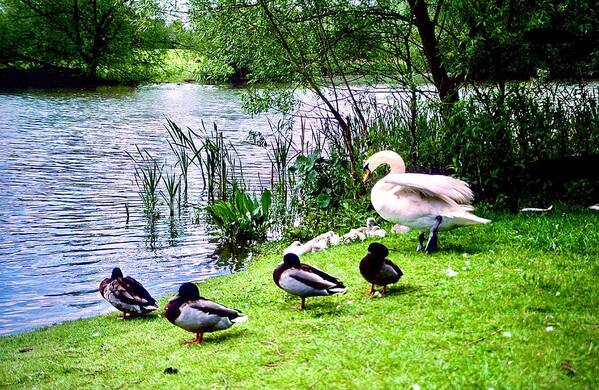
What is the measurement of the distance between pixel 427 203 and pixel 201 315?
12.5 ft

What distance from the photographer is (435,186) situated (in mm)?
9391

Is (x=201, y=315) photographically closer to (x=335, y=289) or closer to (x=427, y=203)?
(x=335, y=289)

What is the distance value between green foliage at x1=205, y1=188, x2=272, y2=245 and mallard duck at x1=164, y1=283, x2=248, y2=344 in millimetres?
7992

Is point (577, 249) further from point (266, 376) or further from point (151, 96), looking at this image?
point (151, 96)

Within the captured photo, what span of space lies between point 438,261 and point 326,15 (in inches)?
279

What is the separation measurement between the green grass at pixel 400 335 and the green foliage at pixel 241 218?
4.93 metres

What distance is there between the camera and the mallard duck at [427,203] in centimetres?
935

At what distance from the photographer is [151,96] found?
166 feet

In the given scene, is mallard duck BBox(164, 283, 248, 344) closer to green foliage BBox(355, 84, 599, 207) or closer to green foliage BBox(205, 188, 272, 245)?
green foliage BBox(355, 84, 599, 207)

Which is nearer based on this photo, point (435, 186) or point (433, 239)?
point (435, 186)

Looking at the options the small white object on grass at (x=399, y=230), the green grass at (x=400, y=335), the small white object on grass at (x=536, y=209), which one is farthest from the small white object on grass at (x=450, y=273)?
the small white object on grass at (x=536, y=209)

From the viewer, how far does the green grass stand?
18.1ft

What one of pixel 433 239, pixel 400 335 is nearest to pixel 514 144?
pixel 433 239

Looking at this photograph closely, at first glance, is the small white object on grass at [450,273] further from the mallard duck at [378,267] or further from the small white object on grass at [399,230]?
the small white object on grass at [399,230]
